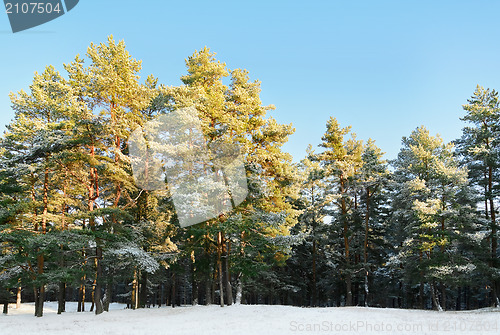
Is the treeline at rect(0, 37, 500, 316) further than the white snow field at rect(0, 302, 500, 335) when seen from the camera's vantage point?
Yes

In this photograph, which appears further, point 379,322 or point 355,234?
point 355,234

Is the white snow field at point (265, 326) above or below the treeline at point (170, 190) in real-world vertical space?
below

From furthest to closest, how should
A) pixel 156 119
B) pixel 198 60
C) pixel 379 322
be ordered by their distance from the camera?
pixel 198 60 < pixel 156 119 < pixel 379 322

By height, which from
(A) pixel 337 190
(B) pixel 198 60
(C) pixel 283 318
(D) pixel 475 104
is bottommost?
(C) pixel 283 318

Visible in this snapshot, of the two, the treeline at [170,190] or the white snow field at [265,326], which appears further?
the treeline at [170,190]

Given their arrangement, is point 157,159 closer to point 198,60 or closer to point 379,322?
point 198,60

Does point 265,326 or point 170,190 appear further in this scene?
point 170,190

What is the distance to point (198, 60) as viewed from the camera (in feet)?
74.7

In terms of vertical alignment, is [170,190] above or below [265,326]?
above

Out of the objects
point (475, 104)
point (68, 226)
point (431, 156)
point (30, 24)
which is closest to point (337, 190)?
point (431, 156)

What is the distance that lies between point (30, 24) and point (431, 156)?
25990mm

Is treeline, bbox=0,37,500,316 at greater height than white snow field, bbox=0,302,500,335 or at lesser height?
greater

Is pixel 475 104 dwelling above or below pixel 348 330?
above

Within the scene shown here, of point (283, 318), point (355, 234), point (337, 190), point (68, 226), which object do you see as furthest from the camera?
point (355, 234)
